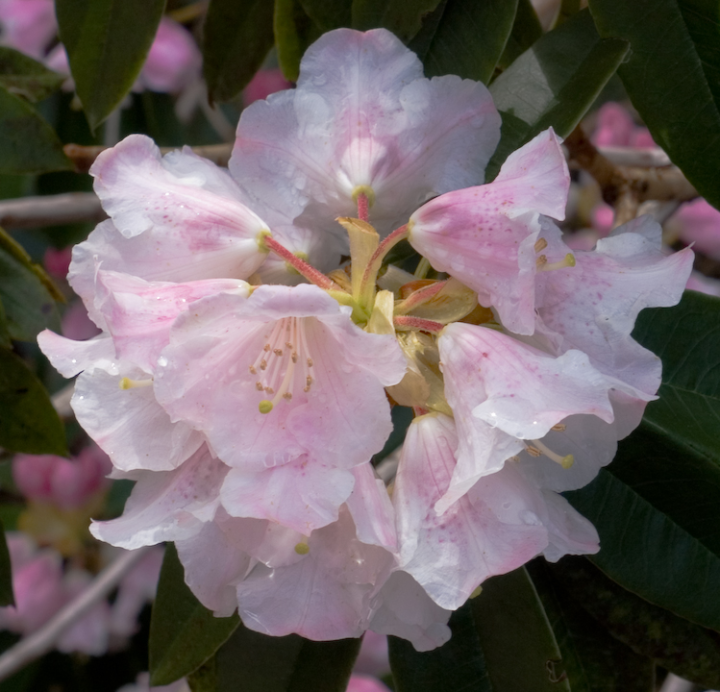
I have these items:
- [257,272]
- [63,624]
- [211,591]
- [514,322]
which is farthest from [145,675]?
[514,322]

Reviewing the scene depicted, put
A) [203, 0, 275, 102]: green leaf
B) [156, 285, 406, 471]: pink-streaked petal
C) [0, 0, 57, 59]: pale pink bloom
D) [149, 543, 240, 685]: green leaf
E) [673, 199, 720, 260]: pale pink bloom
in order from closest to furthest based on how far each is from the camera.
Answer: [156, 285, 406, 471]: pink-streaked petal, [149, 543, 240, 685]: green leaf, [203, 0, 275, 102]: green leaf, [0, 0, 57, 59]: pale pink bloom, [673, 199, 720, 260]: pale pink bloom

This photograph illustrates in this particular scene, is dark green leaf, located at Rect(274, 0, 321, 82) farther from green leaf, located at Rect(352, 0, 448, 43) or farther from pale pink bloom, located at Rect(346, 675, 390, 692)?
pale pink bloom, located at Rect(346, 675, 390, 692)

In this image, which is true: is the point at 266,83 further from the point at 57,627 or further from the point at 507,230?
the point at 507,230

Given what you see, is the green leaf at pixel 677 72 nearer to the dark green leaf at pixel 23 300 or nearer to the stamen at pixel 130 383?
the stamen at pixel 130 383

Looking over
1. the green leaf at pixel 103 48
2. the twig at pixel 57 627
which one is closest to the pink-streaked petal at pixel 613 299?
the green leaf at pixel 103 48

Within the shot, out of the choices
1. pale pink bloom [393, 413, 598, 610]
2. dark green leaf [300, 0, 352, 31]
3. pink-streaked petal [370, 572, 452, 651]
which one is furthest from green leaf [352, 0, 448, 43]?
pink-streaked petal [370, 572, 452, 651]

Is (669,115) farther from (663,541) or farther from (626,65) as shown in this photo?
(663,541)
